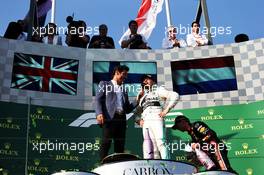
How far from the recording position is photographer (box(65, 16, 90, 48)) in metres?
8.57

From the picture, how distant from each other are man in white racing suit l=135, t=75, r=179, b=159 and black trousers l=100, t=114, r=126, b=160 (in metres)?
0.23

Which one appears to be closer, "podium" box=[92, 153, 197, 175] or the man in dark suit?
"podium" box=[92, 153, 197, 175]

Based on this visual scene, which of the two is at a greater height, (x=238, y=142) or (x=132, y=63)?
(x=132, y=63)

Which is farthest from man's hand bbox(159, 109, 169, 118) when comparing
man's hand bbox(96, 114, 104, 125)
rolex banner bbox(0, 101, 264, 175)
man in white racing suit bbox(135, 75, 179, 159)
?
man's hand bbox(96, 114, 104, 125)

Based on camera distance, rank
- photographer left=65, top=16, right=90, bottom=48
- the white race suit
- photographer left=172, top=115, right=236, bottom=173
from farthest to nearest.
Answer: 1. photographer left=65, top=16, right=90, bottom=48
2. photographer left=172, top=115, right=236, bottom=173
3. the white race suit

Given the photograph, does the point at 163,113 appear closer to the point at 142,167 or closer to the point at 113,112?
the point at 113,112

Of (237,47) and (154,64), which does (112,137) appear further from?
(237,47)

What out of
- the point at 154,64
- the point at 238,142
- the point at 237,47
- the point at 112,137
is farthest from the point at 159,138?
the point at 237,47

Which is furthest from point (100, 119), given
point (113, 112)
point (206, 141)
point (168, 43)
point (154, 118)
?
point (168, 43)

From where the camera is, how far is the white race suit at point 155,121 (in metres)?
7.28

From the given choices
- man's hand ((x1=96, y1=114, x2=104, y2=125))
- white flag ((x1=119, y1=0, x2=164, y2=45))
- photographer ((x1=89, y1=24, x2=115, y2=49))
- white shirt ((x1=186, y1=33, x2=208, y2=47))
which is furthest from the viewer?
white flag ((x1=119, y1=0, x2=164, y2=45))

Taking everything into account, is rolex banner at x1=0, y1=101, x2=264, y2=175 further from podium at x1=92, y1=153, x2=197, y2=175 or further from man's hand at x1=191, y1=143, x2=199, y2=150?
podium at x1=92, y1=153, x2=197, y2=175

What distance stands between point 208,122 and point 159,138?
3.29 feet

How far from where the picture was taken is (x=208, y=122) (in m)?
8.09
